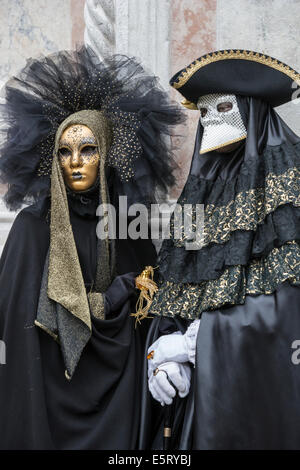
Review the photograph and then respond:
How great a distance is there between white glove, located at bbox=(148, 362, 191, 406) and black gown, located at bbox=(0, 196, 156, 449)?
136mm

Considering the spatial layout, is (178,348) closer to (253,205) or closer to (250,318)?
(250,318)

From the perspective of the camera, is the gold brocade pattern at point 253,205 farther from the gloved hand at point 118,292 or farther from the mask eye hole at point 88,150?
the mask eye hole at point 88,150

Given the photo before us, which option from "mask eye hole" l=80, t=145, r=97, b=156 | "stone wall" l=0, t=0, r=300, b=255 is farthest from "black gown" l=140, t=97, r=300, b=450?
"stone wall" l=0, t=0, r=300, b=255

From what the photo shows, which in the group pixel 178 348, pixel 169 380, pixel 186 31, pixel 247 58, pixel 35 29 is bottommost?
pixel 169 380

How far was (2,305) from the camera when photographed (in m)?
2.56

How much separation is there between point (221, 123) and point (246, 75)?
0.23 metres

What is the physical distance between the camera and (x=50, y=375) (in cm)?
257

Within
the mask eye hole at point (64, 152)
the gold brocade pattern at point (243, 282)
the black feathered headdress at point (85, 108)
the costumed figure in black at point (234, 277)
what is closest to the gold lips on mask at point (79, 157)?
the mask eye hole at point (64, 152)

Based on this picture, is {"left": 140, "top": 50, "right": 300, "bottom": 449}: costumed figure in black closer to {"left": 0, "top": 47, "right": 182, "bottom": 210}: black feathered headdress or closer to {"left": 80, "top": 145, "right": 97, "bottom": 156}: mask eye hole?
{"left": 0, "top": 47, "right": 182, "bottom": 210}: black feathered headdress

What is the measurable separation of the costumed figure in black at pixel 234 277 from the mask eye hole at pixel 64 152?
53cm

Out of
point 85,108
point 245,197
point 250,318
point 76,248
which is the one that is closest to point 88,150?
point 85,108

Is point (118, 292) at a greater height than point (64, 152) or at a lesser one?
lesser

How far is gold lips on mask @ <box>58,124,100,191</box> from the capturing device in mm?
2781

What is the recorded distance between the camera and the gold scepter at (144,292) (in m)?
2.76
